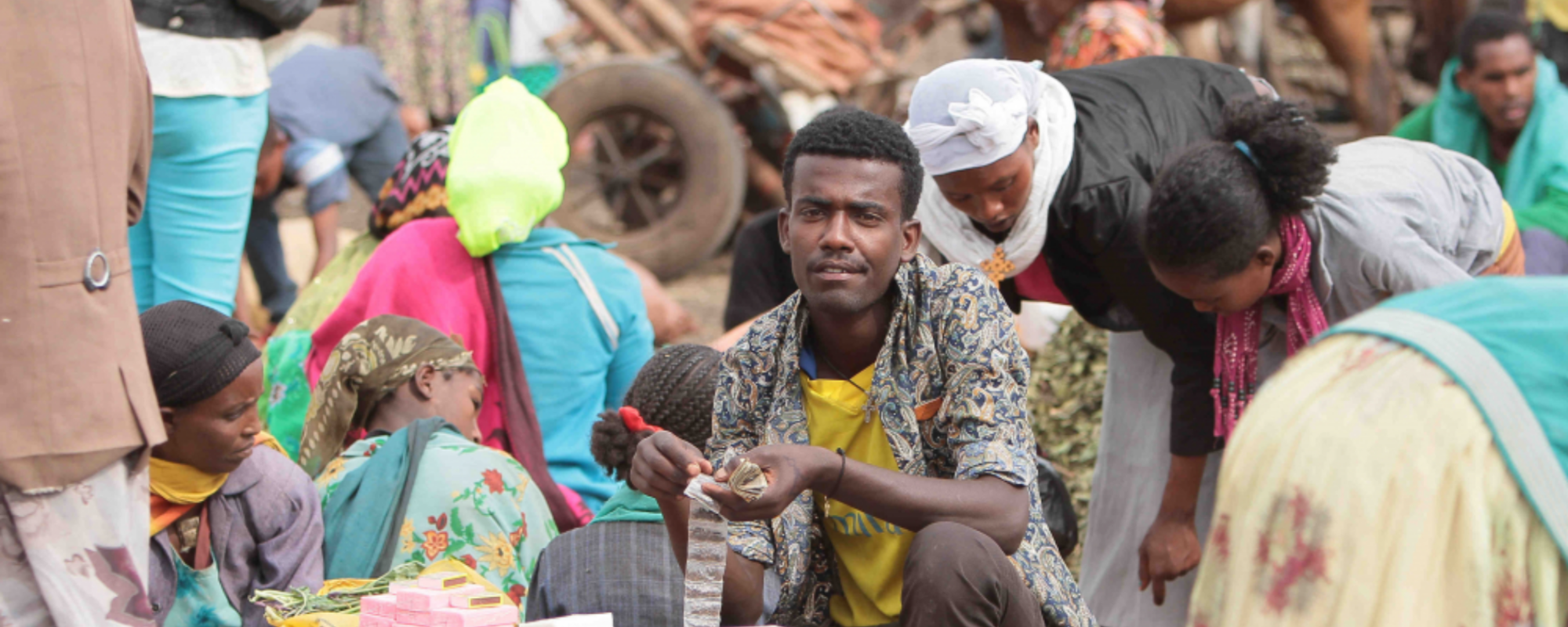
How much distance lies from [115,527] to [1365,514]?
1639 mm

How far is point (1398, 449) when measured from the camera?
124 cm

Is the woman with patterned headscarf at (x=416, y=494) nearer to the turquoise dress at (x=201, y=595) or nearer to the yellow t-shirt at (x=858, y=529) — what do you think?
the turquoise dress at (x=201, y=595)

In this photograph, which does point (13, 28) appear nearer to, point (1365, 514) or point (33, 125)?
point (33, 125)

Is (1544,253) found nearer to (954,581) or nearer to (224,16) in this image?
(954,581)

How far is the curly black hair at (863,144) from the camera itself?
222 cm

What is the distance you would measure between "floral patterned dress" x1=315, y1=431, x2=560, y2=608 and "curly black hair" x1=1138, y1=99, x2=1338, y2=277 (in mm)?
1336

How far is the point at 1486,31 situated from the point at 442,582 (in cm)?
433

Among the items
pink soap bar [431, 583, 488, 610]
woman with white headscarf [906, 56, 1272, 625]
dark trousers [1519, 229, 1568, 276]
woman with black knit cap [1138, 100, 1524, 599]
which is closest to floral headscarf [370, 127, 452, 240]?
woman with white headscarf [906, 56, 1272, 625]

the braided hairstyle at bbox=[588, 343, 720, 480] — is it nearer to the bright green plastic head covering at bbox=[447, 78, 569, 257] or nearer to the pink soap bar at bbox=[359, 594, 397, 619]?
the pink soap bar at bbox=[359, 594, 397, 619]

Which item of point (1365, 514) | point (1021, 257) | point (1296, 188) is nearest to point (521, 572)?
point (1021, 257)

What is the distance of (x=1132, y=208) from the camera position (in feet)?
9.23

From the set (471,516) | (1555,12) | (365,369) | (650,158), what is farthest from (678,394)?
(1555,12)

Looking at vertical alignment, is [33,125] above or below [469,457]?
above

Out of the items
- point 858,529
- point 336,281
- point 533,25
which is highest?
point 858,529
